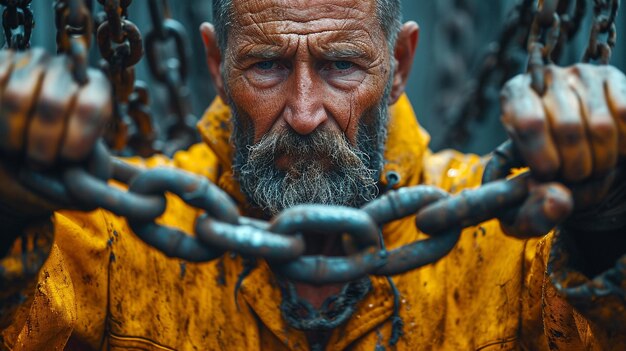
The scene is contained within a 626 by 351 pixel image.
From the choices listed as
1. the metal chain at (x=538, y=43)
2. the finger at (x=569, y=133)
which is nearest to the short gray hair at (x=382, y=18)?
the metal chain at (x=538, y=43)

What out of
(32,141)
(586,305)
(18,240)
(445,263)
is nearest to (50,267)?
(18,240)

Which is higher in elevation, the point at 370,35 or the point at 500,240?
the point at 370,35

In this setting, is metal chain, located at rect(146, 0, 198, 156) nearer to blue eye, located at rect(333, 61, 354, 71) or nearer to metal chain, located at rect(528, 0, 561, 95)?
blue eye, located at rect(333, 61, 354, 71)

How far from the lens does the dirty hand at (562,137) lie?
1.52 metres

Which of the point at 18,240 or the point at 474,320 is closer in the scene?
the point at 18,240

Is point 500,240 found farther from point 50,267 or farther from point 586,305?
point 50,267

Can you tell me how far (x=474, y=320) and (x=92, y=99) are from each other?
1.28m

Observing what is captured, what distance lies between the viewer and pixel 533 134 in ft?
4.99

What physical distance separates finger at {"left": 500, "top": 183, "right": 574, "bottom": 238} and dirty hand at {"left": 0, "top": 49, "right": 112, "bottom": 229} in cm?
74

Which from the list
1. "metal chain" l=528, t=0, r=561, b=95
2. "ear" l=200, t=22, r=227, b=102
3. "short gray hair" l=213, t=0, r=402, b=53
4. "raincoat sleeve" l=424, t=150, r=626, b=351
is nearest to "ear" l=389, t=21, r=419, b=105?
"short gray hair" l=213, t=0, r=402, b=53

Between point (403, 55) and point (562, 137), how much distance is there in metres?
1.25

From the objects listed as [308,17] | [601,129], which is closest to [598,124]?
[601,129]

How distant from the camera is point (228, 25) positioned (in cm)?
247

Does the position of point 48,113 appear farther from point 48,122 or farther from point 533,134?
point 533,134
